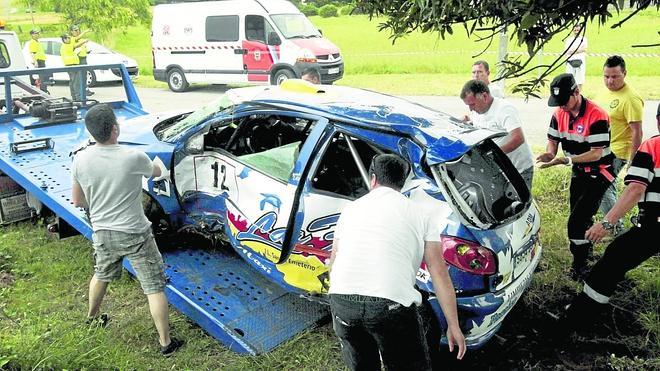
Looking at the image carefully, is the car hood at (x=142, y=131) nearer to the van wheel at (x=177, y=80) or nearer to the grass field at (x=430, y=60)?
the grass field at (x=430, y=60)

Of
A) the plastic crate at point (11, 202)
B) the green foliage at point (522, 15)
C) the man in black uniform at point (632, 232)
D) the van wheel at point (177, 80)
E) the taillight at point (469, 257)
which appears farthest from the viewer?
the van wheel at point (177, 80)

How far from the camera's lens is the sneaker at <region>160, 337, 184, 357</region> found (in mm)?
3840

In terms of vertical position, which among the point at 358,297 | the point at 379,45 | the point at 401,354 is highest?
the point at 358,297

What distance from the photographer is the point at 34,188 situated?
521cm

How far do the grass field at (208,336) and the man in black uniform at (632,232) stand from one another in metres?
0.35

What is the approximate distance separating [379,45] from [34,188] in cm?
2597

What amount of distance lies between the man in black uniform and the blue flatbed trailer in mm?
1813

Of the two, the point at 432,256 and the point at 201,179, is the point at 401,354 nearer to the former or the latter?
the point at 432,256

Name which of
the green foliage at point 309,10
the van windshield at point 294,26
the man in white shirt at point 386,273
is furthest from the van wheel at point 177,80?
the green foliage at point 309,10

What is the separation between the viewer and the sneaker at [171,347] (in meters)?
3.84

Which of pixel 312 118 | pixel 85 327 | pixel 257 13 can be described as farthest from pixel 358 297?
pixel 257 13

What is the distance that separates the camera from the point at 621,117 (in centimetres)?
500

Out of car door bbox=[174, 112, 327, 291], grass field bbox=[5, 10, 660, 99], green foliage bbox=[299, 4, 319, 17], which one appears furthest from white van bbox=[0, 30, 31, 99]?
green foliage bbox=[299, 4, 319, 17]

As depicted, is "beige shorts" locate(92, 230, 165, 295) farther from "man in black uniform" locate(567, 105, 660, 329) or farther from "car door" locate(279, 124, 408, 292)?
"man in black uniform" locate(567, 105, 660, 329)
